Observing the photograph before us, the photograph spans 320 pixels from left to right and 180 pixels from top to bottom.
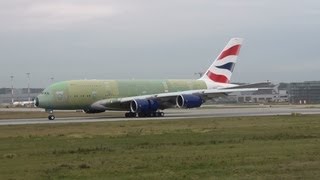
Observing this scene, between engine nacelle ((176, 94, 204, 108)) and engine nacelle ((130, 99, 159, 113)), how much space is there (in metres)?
2.43

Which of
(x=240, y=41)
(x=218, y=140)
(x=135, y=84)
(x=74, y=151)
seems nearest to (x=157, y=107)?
(x=135, y=84)

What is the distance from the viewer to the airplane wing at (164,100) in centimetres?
5653

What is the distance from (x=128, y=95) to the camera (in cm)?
5916

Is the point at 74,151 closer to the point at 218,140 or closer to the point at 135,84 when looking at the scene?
the point at 218,140

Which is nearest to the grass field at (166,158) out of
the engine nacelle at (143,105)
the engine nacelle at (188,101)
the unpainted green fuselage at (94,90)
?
the unpainted green fuselage at (94,90)

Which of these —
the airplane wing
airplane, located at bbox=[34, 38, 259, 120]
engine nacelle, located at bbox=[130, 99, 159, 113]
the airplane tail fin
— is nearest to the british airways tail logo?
→ the airplane tail fin

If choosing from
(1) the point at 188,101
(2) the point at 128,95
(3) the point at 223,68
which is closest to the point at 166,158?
(1) the point at 188,101

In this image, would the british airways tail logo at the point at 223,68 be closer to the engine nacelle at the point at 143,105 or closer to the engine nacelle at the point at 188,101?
the engine nacelle at the point at 188,101

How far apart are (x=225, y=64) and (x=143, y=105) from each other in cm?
1315

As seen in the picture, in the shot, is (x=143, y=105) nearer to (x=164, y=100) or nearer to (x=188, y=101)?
(x=164, y=100)

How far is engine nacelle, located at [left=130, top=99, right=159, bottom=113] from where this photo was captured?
183 ft

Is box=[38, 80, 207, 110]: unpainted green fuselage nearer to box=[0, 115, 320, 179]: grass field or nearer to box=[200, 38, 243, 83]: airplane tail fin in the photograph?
box=[200, 38, 243, 83]: airplane tail fin

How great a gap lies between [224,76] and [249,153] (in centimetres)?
4597

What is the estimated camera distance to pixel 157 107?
5731 cm
